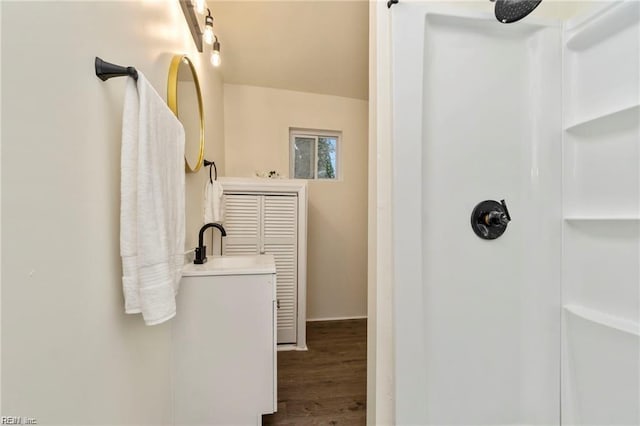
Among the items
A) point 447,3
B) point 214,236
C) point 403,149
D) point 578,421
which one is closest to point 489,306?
point 578,421

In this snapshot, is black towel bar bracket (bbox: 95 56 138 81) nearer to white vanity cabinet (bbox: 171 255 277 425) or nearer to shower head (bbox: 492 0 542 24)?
white vanity cabinet (bbox: 171 255 277 425)

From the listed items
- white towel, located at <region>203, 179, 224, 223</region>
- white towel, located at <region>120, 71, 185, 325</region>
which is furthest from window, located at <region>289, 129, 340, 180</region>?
white towel, located at <region>120, 71, 185, 325</region>

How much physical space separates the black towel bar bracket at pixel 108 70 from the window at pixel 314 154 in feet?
7.45

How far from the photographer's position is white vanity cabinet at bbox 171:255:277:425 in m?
1.19

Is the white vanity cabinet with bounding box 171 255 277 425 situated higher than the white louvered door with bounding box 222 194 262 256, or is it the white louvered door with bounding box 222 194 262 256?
the white louvered door with bounding box 222 194 262 256

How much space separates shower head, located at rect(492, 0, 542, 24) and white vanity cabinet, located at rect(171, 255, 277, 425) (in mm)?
1259

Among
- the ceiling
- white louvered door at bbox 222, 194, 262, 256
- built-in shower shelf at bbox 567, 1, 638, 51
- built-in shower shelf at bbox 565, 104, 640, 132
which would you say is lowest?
white louvered door at bbox 222, 194, 262, 256

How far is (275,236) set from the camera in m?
2.27

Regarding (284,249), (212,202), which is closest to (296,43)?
(212,202)

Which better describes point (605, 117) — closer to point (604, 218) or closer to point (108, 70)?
point (604, 218)

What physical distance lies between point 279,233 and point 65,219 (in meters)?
1.75

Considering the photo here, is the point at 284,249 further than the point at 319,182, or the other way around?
the point at 319,182

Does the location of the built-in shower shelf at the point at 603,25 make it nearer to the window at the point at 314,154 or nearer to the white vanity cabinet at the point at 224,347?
the white vanity cabinet at the point at 224,347

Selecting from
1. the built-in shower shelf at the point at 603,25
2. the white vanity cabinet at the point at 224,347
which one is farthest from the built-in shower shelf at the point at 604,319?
the white vanity cabinet at the point at 224,347
